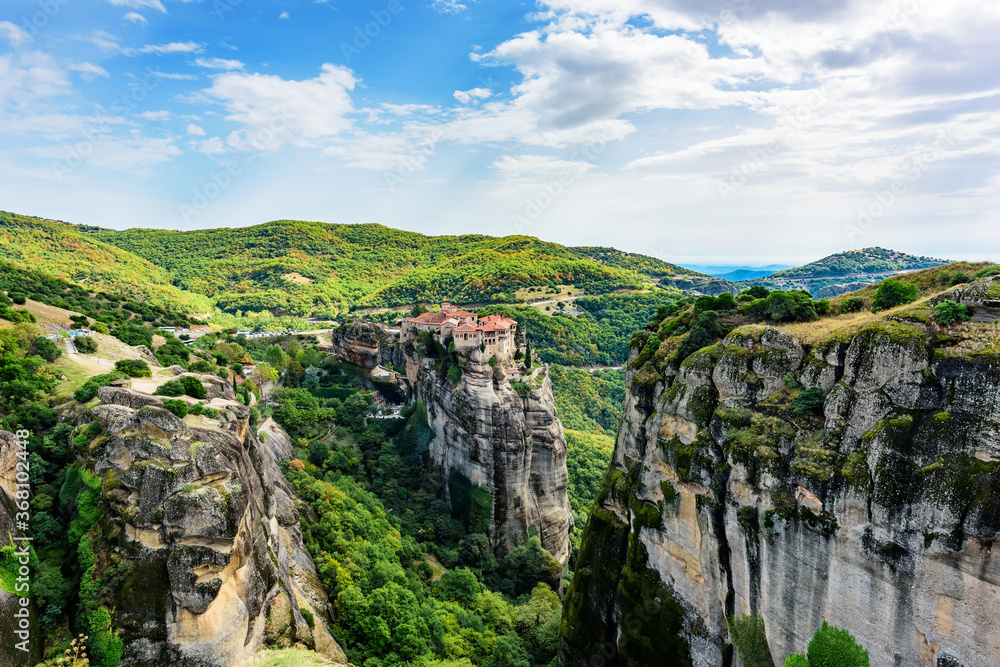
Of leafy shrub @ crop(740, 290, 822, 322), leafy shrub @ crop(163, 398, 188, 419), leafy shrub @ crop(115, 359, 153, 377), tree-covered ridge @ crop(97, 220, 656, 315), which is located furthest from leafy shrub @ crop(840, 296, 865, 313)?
tree-covered ridge @ crop(97, 220, 656, 315)

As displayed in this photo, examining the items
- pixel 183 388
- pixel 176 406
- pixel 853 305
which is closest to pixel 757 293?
pixel 853 305

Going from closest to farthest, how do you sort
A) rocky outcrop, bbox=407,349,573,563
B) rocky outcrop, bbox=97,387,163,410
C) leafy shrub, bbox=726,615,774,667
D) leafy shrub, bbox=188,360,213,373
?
leafy shrub, bbox=726,615,774,667 → rocky outcrop, bbox=97,387,163,410 → leafy shrub, bbox=188,360,213,373 → rocky outcrop, bbox=407,349,573,563

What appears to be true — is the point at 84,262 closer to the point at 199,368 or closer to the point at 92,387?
the point at 199,368

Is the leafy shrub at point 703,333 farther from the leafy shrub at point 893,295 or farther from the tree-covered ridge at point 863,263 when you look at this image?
the tree-covered ridge at point 863,263

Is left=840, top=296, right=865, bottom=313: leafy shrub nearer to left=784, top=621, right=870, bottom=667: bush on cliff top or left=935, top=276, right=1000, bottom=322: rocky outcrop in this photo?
left=935, top=276, right=1000, bottom=322: rocky outcrop

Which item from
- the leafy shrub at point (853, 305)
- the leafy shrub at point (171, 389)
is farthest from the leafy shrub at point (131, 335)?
the leafy shrub at point (853, 305)

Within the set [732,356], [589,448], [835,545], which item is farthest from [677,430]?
[589,448]
